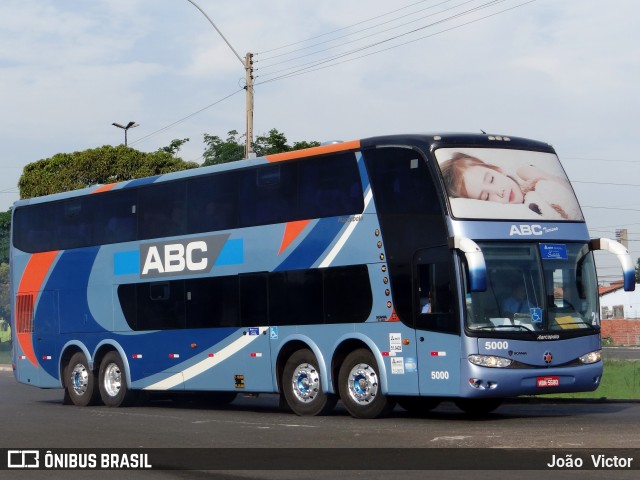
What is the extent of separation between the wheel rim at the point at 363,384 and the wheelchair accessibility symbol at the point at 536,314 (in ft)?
8.74

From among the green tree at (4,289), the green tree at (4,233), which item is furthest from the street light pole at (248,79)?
the green tree at (4,289)

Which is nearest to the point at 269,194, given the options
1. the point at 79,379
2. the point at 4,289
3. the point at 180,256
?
the point at 180,256

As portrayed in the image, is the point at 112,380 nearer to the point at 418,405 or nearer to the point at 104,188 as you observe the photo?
the point at 104,188

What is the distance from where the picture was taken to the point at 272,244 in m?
21.3

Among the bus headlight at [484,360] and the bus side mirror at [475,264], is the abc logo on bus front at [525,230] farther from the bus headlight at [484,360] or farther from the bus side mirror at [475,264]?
the bus headlight at [484,360]

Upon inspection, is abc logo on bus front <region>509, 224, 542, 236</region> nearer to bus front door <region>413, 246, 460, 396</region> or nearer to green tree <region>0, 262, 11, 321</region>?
bus front door <region>413, 246, 460, 396</region>

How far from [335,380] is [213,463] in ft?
23.5

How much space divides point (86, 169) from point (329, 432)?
103ft

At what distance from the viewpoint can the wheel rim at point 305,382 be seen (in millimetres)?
20628

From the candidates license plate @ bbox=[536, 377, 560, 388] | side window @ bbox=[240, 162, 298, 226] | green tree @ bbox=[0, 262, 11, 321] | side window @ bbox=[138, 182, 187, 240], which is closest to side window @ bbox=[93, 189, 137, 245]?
side window @ bbox=[138, 182, 187, 240]

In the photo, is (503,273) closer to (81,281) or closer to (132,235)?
(132,235)

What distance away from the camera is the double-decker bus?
18109mm

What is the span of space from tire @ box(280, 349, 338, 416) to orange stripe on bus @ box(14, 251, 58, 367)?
297 inches

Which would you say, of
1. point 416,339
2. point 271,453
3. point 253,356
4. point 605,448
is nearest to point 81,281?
point 253,356
